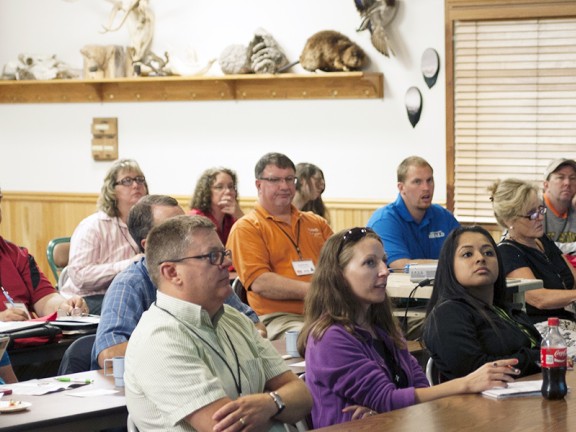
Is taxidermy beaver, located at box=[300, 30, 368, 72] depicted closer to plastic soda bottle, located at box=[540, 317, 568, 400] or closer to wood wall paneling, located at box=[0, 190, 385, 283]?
wood wall paneling, located at box=[0, 190, 385, 283]

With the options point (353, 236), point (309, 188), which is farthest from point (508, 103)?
point (353, 236)

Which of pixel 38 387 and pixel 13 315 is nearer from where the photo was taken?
pixel 38 387

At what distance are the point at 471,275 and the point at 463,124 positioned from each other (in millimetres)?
4033

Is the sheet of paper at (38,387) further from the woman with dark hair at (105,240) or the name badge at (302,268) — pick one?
the woman with dark hair at (105,240)

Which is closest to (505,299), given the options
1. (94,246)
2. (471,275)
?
(471,275)

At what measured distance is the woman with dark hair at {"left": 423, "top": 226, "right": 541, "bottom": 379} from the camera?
3539mm

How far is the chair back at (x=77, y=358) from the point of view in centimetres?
391

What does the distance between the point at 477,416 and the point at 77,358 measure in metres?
1.69

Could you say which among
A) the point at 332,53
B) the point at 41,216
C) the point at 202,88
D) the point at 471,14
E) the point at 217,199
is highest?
the point at 471,14

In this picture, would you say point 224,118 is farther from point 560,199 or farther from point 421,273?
point 421,273

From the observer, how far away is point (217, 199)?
679 centimetres

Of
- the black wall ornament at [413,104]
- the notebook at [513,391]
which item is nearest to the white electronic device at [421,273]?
the notebook at [513,391]

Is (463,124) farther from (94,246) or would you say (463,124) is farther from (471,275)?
(471,275)

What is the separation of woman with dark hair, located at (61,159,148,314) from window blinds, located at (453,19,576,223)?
8.46 feet
